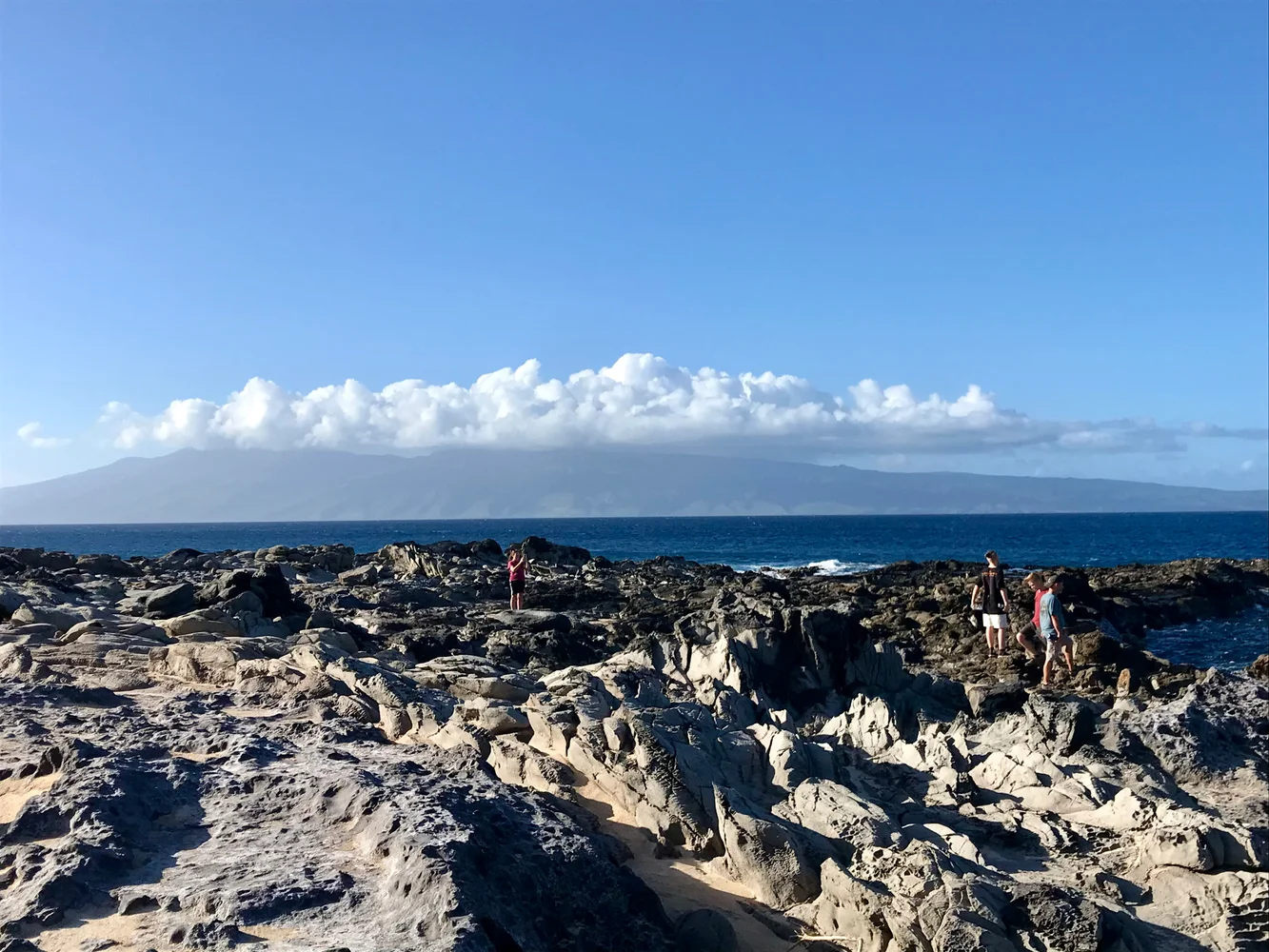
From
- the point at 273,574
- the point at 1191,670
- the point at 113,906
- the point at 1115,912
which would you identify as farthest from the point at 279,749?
the point at 1191,670

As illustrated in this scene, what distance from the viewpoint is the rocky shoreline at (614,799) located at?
6.73m

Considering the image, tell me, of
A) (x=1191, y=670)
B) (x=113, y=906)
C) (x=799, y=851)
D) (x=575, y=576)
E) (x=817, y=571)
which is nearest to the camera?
(x=113, y=906)

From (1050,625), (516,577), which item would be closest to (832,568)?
(516,577)

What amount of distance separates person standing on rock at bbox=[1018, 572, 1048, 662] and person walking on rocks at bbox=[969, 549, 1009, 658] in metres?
0.48

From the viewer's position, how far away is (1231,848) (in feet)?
27.2

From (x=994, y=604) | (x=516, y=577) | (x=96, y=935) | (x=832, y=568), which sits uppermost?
(x=994, y=604)

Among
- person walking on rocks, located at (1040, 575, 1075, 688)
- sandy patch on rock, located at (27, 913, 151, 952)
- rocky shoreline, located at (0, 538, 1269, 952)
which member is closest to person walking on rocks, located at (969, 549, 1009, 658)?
person walking on rocks, located at (1040, 575, 1075, 688)

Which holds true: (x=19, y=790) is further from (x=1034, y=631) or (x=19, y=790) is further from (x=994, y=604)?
(x=1034, y=631)

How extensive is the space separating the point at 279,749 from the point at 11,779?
223cm

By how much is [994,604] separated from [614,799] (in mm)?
12653

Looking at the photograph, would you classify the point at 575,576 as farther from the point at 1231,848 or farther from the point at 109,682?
the point at 1231,848

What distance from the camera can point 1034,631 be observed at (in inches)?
800

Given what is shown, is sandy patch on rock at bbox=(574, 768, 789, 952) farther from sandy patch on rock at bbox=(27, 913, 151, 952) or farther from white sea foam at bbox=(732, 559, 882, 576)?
white sea foam at bbox=(732, 559, 882, 576)

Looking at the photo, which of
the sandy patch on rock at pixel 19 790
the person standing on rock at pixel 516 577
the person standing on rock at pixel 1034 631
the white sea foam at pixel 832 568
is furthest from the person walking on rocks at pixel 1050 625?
the white sea foam at pixel 832 568
